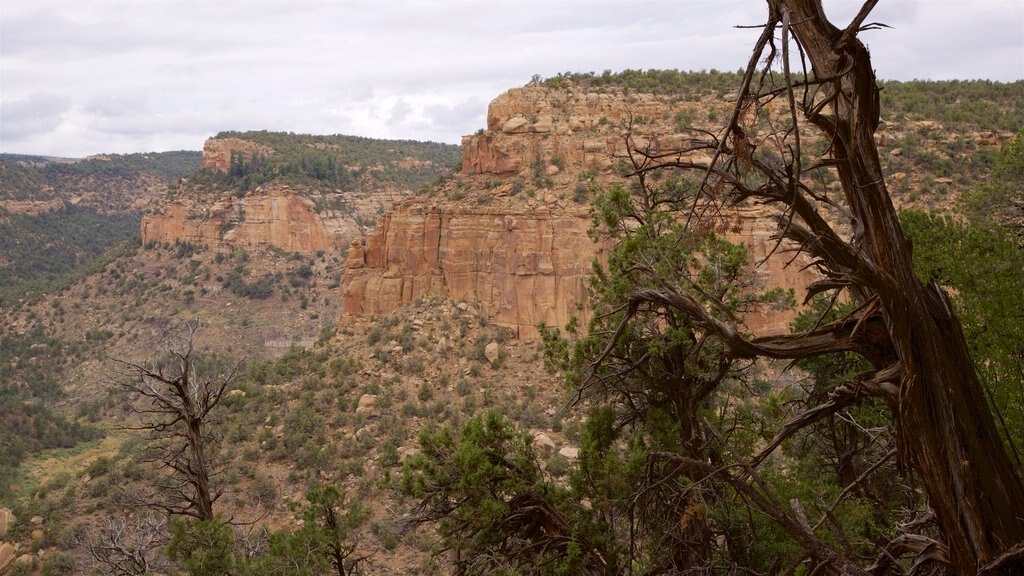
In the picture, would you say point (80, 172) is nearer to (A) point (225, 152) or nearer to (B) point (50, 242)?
(B) point (50, 242)

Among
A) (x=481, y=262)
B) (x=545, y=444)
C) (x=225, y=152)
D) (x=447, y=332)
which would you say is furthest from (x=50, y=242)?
(x=545, y=444)

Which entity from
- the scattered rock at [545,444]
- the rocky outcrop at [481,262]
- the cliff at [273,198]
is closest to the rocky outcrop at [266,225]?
the cliff at [273,198]

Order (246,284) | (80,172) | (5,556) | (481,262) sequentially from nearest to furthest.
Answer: (5,556), (481,262), (246,284), (80,172)

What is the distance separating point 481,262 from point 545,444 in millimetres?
10090

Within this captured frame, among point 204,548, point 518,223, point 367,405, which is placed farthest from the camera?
point 518,223

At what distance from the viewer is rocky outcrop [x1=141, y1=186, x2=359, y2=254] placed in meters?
64.2

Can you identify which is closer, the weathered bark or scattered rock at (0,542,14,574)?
the weathered bark

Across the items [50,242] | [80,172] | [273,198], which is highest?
[80,172]

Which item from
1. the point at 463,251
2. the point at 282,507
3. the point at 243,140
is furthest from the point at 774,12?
the point at 243,140

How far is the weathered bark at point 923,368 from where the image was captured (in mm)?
3027

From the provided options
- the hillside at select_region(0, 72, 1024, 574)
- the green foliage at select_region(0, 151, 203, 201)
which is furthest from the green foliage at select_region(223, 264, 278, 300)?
the green foliage at select_region(0, 151, 203, 201)

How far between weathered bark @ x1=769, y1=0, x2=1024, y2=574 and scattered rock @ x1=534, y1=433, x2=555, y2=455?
17.3 meters

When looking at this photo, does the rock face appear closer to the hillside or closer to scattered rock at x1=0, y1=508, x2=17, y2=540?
the hillside

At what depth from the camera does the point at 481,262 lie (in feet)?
94.4
